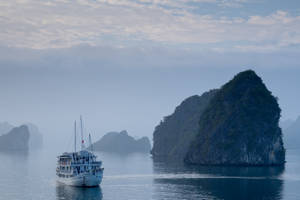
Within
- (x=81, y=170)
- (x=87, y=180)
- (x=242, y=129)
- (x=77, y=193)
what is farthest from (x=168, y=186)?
(x=242, y=129)

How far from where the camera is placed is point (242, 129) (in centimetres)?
17200

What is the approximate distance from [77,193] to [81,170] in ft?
37.3

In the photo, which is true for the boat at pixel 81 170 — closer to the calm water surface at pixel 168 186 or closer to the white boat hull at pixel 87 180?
the white boat hull at pixel 87 180

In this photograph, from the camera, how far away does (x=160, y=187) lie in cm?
10725

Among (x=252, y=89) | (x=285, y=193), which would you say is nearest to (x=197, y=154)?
(x=252, y=89)

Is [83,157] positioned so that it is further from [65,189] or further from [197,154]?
[197,154]

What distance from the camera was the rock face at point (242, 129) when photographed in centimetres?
16950

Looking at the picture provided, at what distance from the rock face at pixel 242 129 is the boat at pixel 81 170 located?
70228 mm

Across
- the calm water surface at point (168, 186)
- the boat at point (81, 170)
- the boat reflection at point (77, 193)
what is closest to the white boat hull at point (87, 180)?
the boat at point (81, 170)

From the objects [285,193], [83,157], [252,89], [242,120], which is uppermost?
[252,89]

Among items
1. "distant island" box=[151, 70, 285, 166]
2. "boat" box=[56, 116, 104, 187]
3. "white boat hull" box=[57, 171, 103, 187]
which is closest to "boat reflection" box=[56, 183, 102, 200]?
"white boat hull" box=[57, 171, 103, 187]

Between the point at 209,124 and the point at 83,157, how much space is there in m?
81.4

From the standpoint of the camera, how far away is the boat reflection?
93062 mm

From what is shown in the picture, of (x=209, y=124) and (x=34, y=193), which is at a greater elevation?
(x=209, y=124)
